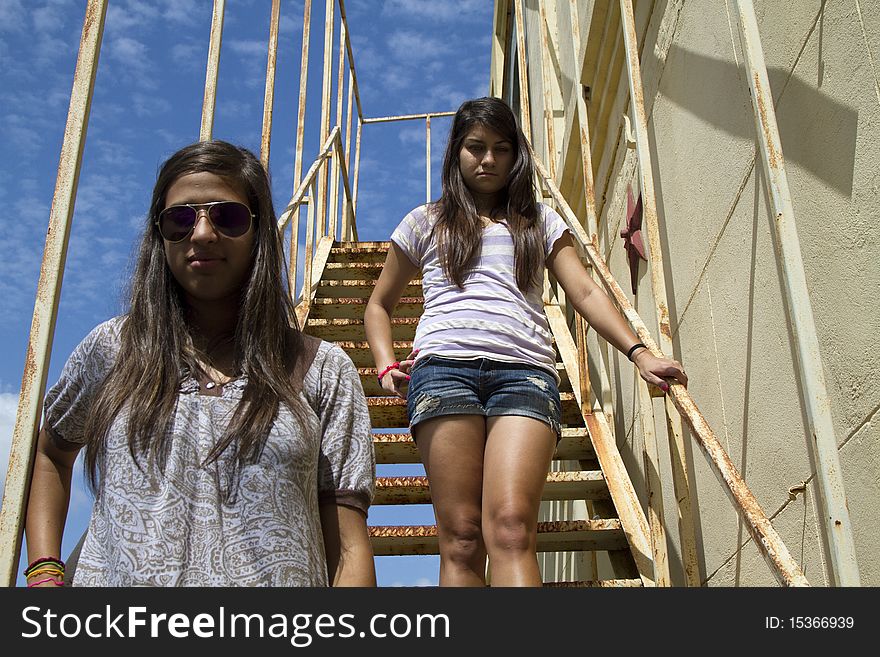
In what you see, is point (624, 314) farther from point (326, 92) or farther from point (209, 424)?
point (326, 92)

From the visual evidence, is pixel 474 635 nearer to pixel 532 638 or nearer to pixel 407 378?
pixel 532 638

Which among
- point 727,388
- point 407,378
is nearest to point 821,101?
point 727,388

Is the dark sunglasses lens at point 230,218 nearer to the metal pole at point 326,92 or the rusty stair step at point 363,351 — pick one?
the rusty stair step at point 363,351

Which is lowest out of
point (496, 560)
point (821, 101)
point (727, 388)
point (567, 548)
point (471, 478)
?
point (496, 560)

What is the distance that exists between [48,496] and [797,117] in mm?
2009

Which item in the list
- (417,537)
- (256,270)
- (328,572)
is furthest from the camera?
(417,537)

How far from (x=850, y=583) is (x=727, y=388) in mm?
1506

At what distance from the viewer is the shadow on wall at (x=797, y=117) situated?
7.06ft

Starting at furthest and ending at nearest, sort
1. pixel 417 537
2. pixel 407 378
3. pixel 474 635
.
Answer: pixel 417 537, pixel 407 378, pixel 474 635

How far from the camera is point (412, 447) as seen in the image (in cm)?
409

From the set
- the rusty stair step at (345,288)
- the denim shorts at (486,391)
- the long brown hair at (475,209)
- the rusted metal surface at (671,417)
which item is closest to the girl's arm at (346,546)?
the denim shorts at (486,391)

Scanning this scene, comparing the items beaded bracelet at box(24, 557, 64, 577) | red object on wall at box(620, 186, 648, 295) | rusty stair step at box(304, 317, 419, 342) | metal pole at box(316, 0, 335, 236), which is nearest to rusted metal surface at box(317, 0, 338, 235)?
metal pole at box(316, 0, 335, 236)

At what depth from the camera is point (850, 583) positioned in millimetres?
1574

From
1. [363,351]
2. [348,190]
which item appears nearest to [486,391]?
[363,351]
